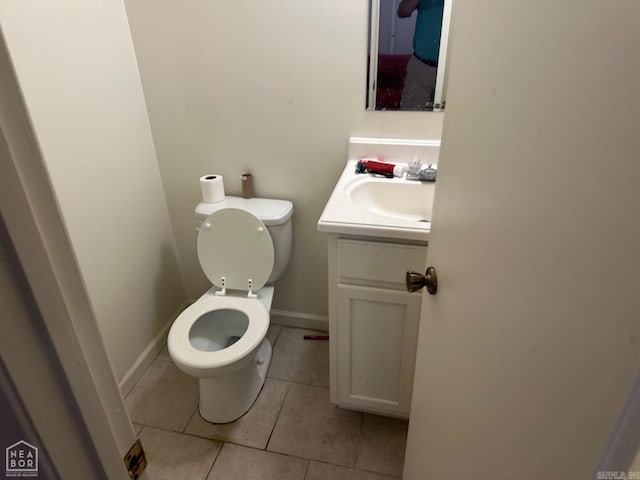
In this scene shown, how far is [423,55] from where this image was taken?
1336 mm

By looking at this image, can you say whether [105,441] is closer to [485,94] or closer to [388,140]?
[485,94]

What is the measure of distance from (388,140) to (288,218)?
0.53m

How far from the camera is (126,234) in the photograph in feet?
5.28

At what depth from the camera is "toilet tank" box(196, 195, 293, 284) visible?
1.60 m

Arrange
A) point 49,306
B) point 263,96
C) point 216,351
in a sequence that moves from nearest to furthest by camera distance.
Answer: point 49,306, point 216,351, point 263,96

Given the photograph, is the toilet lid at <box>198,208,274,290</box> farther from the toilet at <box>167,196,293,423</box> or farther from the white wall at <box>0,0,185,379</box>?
the white wall at <box>0,0,185,379</box>

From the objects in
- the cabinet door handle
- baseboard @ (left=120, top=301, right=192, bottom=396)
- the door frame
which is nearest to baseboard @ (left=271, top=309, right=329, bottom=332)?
baseboard @ (left=120, top=301, right=192, bottom=396)

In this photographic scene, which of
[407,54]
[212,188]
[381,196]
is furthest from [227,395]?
[407,54]

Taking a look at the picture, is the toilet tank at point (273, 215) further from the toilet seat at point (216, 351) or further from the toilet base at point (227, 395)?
the toilet base at point (227, 395)

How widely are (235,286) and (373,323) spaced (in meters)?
0.68

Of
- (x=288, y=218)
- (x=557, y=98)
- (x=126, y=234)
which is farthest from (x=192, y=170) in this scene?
(x=557, y=98)

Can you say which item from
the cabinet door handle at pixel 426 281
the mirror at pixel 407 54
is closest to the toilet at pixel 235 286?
the mirror at pixel 407 54

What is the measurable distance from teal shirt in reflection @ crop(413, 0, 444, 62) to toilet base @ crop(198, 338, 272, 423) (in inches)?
49.4

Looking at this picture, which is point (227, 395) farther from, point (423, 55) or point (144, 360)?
point (423, 55)
